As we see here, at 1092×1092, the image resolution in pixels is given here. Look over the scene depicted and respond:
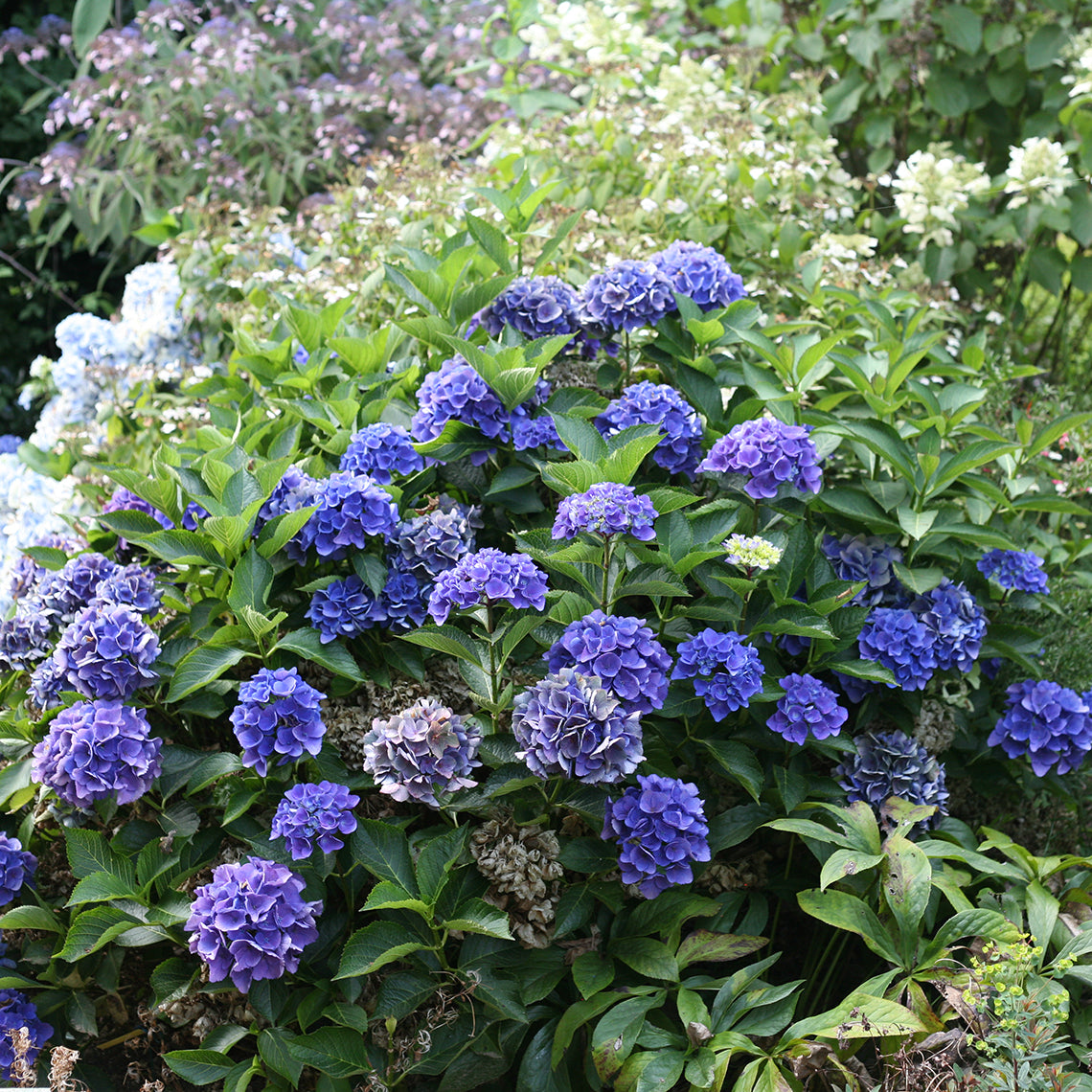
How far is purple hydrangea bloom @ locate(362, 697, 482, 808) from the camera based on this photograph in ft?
5.44

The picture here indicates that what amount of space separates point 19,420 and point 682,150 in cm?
367

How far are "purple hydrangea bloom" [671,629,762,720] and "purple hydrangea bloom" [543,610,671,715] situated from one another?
10cm

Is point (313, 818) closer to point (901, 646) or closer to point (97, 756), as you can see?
point (97, 756)

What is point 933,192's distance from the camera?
11.3ft

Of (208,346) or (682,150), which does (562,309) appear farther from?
(208,346)

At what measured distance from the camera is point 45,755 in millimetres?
1749

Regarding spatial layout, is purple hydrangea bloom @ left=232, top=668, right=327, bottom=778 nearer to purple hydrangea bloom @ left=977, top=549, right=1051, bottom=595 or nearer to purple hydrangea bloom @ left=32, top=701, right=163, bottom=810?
purple hydrangea bloom @ left=32, top=701, right=163, bottom=810

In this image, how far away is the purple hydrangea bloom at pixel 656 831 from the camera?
1693 millimetres

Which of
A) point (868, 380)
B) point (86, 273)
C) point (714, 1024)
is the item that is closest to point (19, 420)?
point (86, 273)

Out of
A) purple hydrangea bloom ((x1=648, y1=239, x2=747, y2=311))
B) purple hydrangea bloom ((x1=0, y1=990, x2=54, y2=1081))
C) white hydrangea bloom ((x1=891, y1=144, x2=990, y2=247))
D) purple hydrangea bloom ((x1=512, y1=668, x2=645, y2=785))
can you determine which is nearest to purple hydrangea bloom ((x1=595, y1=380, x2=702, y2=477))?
purple hydrangea bloom ((x1=648, y1=239, x2=747, y2=311))

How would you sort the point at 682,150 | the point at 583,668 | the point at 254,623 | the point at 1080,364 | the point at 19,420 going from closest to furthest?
the point at 583,668 < the point at 254,623 < the point at 682,150 < the point at 1080,364 < the point at 19,420

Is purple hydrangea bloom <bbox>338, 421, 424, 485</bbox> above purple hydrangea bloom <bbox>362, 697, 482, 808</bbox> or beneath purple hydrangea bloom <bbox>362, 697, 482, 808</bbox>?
above

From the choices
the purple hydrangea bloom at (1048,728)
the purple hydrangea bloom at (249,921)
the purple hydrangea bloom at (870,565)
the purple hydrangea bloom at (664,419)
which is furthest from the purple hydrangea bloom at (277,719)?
the purple hydrangea bloom at (1048,728)

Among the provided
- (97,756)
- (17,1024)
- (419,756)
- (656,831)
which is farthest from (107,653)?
(656,831)
